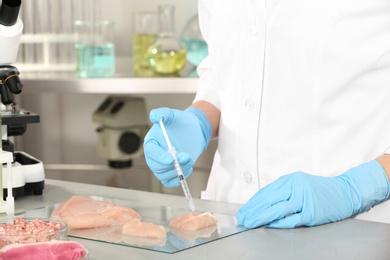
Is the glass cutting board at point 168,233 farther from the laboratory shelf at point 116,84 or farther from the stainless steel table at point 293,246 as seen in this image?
the laboratory shelf at point 116,84

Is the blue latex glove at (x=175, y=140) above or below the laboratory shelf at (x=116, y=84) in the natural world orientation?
above

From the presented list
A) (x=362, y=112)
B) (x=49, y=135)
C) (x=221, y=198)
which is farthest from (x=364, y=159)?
(x=49, y=135)

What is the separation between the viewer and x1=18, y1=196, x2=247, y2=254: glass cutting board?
1.25 m

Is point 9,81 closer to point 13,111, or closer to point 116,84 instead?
point 13,111

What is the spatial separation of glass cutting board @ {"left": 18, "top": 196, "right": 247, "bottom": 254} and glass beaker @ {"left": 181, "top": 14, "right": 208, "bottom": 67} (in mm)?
1833

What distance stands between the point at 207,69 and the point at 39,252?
0.94 metres

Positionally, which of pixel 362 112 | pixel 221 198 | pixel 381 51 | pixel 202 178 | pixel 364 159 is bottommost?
pixel 202 178

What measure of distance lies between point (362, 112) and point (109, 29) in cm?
203

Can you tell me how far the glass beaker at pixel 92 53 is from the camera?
323cm

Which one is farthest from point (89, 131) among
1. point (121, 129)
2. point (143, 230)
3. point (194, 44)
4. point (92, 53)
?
point (143, 230)

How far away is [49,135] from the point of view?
404 centimetres

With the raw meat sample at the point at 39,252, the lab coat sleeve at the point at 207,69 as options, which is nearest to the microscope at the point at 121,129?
the lab coat sleeve at the point at 207,69

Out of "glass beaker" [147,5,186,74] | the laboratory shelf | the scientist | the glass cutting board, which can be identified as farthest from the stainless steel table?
"glass beaker" [147,5,186,74]

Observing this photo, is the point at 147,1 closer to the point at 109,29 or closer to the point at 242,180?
the point at 109,29
